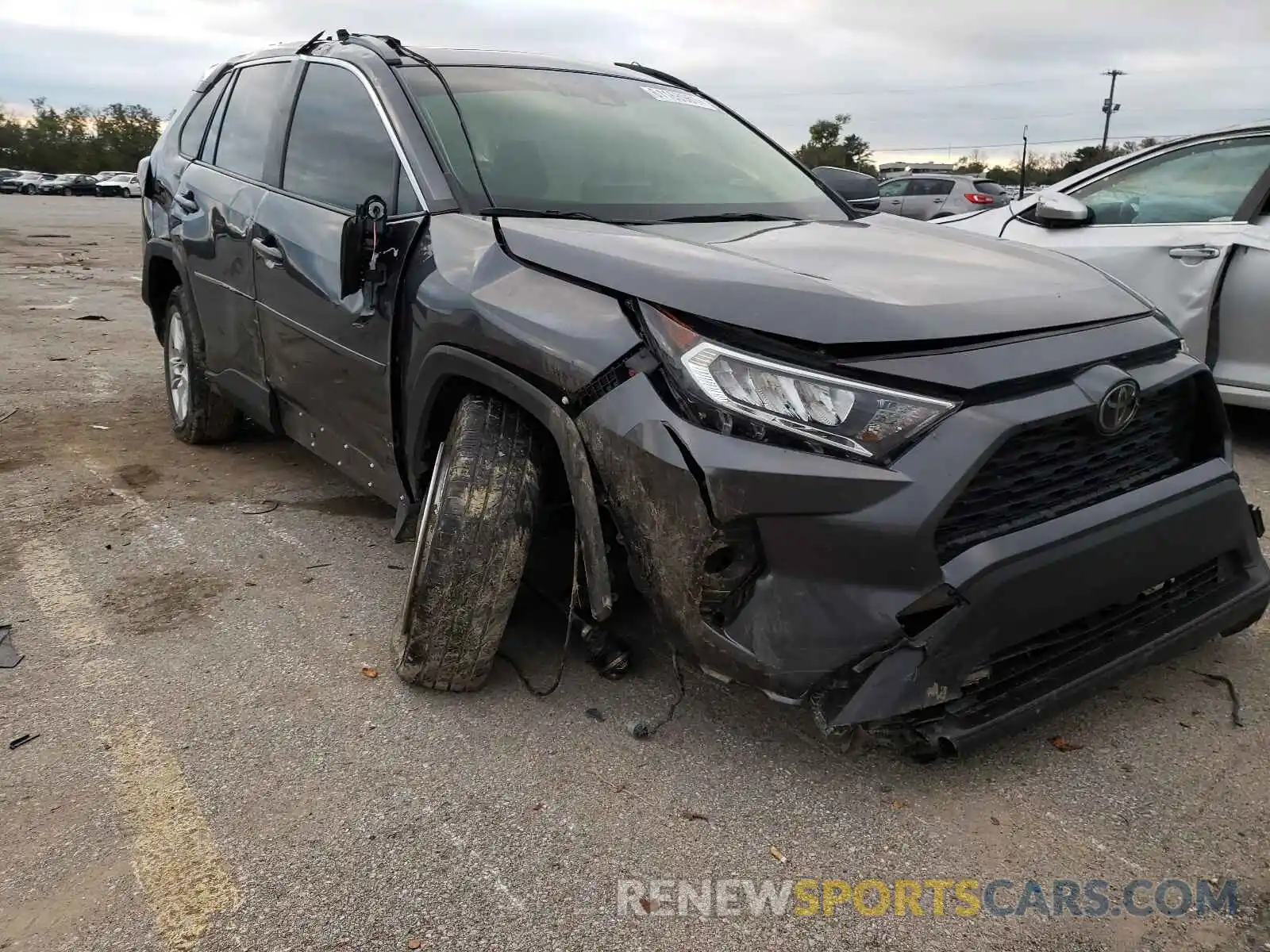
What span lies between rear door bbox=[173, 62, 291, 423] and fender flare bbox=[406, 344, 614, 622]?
1.61 m

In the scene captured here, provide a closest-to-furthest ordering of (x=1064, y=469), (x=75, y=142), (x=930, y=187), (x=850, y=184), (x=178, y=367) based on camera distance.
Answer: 1. (x=1064, y=469)
2. (x=850, y=184)
3. (x=178, y=367)
4. (x=930, y=187)
5. (x=75, y=142)

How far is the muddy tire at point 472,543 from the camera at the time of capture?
8.36 ft

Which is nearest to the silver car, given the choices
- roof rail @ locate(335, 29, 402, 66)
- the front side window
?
the front side window

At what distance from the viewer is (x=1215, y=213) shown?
190 inches

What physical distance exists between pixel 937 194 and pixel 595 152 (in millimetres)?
19372

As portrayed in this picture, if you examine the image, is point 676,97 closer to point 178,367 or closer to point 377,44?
point 377,44

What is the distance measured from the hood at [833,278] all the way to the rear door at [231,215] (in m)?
1.64

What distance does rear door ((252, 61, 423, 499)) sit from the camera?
A: 304cm

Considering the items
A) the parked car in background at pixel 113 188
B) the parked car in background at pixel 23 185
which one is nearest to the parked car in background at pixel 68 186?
the parked car in background at pixel 23 185

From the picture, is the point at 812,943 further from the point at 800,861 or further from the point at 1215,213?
the point at 1215,213

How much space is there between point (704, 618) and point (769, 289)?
2.38 feet

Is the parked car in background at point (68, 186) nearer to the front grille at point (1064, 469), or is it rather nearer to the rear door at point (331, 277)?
the rear door at point (331, 277)

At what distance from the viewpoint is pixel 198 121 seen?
481 centimetres

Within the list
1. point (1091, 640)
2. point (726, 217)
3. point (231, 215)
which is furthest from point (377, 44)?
point (1091, 640)
